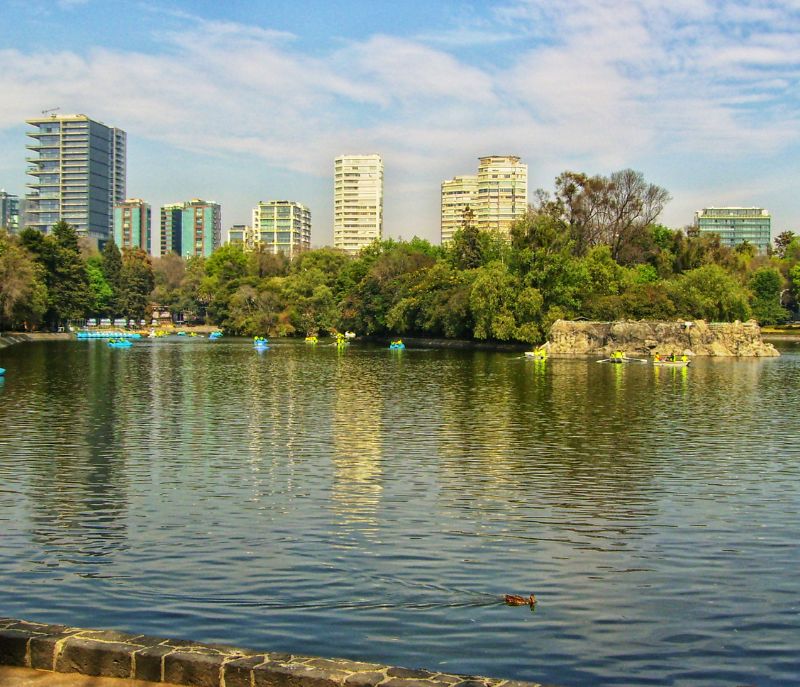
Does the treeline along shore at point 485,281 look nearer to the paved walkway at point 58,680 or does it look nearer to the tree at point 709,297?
the tree at point 709,297

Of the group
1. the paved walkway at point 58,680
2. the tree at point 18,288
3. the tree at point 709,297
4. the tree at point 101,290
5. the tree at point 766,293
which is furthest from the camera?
the tree at point 101,290

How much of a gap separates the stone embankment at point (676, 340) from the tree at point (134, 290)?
10152cm

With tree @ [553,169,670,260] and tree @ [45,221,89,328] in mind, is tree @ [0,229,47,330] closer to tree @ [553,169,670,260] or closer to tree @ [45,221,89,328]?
tree @ [45,221,89,328]

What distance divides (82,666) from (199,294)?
172957mm

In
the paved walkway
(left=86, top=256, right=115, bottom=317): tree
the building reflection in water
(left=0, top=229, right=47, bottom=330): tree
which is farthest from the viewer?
(left=86, top=256, right=115, bottom=317): tree

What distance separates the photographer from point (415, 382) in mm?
50719

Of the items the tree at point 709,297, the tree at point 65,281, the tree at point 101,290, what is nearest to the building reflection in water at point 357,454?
the tree at point 709,297

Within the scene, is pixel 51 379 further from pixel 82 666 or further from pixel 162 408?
pixel 82 666

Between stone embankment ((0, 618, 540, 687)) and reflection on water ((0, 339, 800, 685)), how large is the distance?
8.34ft

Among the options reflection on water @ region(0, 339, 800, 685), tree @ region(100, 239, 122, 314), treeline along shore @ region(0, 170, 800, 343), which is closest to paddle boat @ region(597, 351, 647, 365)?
treeline along shore @ region(0, 170, 800, 343)

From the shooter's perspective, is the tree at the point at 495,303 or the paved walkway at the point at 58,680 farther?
the tree at the point at 495,303

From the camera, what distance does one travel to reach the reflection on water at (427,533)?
11.0 meters

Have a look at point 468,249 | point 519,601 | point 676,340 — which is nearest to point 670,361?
point 676,340

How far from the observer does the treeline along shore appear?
88938 millimetres
